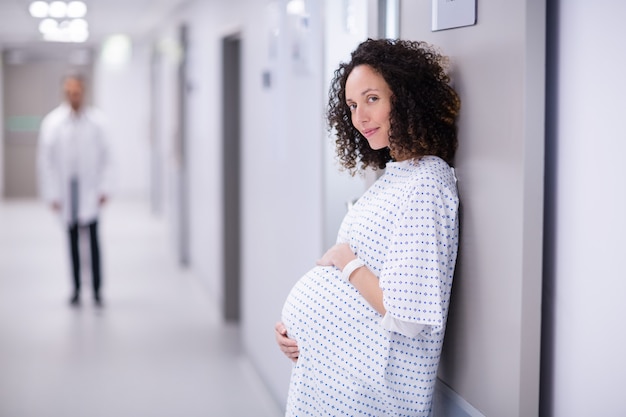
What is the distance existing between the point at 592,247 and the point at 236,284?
4844mm

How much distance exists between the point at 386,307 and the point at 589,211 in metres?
0.50

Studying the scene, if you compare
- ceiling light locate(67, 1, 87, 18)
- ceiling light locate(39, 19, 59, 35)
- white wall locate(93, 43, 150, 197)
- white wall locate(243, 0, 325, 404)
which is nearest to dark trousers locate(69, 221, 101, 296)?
white wall locate(243, 0, 325, 404)

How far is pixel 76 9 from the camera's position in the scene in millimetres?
8984

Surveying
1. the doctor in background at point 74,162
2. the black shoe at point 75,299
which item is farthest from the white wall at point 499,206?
the black shoe at point 75,299

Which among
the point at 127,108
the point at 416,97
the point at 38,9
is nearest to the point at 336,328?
the point at 416,97

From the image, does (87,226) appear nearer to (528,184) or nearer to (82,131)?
(82,131)

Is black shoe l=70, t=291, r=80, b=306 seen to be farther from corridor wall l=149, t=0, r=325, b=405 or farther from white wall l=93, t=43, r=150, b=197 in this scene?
white wall l=93, t=43, r=150, b=197

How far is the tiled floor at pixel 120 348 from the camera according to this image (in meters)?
4.13

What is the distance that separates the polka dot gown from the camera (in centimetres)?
176

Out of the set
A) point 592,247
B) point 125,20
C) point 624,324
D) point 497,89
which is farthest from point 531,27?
point 125,20

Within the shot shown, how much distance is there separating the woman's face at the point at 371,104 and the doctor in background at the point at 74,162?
4.62 meters

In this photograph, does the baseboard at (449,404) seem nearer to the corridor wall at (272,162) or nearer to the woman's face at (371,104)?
the woman's face at (371,104)

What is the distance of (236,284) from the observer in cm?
621

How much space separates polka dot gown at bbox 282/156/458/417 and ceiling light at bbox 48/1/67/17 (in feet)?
23.9
